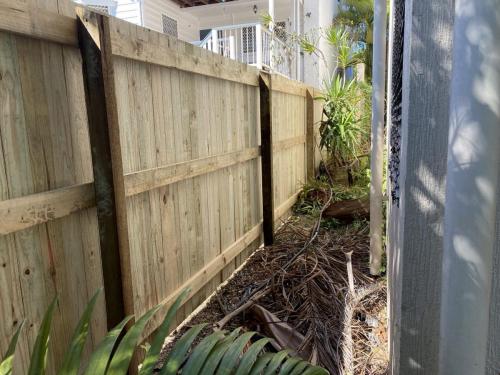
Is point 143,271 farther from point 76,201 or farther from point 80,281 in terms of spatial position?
point 76,201

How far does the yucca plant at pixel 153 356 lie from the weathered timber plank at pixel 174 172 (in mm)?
981

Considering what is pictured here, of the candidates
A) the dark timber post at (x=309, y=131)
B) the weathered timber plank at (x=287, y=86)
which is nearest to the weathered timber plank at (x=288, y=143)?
the dark timber post at (x=309, y=131)

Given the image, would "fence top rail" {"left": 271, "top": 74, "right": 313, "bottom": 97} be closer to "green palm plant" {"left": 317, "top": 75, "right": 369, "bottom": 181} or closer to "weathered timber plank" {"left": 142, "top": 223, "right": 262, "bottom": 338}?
"green palm plant" {"left": 317, "top": 75, "right": 369, "bottom": 181}

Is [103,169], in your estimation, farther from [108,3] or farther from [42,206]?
[108,3]

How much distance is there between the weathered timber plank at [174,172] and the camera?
216 cm

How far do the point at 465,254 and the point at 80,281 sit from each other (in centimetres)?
165

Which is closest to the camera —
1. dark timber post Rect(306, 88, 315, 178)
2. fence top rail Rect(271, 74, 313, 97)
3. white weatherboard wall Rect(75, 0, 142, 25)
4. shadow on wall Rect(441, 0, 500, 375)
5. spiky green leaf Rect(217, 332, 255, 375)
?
→ shadow on wall Rect(441, 0, 500, 375)

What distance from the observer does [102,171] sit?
73.0 inches

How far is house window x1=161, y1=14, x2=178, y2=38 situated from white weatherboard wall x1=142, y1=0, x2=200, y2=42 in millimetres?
95

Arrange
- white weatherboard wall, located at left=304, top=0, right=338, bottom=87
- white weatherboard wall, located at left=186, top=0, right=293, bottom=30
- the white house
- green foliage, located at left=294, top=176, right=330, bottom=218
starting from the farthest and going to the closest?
white weatherboard wall, located at left=186, top=0, right=293, bottom=30
white weatherboard wall, located at left=304, top=0, right=338, bottom=87
the white house
green foliage, located at left=294, top=176, right=330, bottom=218

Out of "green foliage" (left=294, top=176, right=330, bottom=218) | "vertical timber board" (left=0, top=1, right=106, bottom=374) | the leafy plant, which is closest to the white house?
the leafy plant

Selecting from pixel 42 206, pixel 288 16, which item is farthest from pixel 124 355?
pixel 288 16

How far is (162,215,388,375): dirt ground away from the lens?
2363 millimetres

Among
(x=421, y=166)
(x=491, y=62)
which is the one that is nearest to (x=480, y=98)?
(x=491, y=62)
